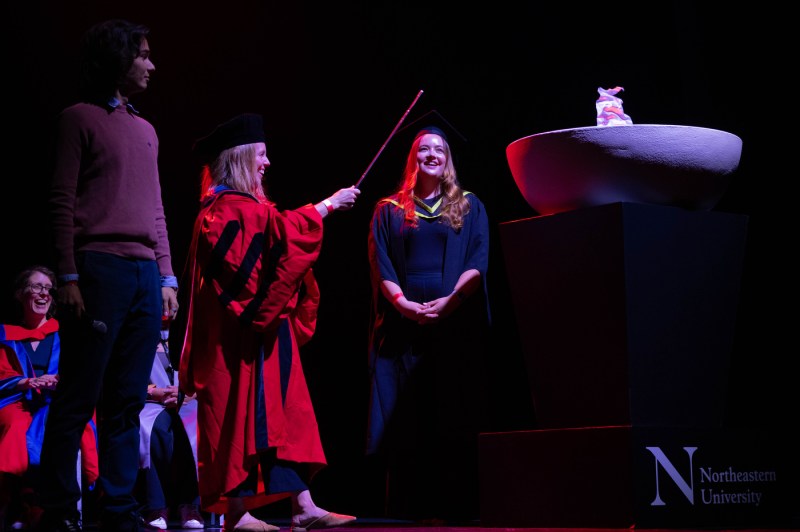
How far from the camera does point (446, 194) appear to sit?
362cm

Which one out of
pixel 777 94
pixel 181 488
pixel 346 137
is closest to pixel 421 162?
pixel 346 137

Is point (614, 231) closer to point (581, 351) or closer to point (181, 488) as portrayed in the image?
point (581, 351)

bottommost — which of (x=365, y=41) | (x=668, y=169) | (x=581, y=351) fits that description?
(x=581, y=351)

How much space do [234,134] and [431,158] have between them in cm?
90

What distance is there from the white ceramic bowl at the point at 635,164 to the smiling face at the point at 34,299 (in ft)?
7.97

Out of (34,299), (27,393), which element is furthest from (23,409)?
(34,299)

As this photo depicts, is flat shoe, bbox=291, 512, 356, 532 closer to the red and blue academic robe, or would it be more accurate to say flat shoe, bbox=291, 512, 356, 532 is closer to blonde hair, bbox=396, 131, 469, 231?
blonde hair, bbox=396, 131, 469, 231

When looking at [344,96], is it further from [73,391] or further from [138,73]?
[73,391]

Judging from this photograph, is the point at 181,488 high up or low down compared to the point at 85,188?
down

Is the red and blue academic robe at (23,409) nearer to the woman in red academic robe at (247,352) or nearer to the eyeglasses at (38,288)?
the eyeglasses at (38,288)

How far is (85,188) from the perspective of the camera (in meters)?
2.47

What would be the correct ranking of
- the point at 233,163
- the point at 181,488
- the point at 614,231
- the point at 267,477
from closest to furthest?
the point at 614,231 < the point at 267,477 < the point at 233,163 < the point at 181,488

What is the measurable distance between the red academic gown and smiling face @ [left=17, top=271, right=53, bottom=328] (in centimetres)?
142

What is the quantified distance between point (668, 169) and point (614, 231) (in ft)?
0.75
